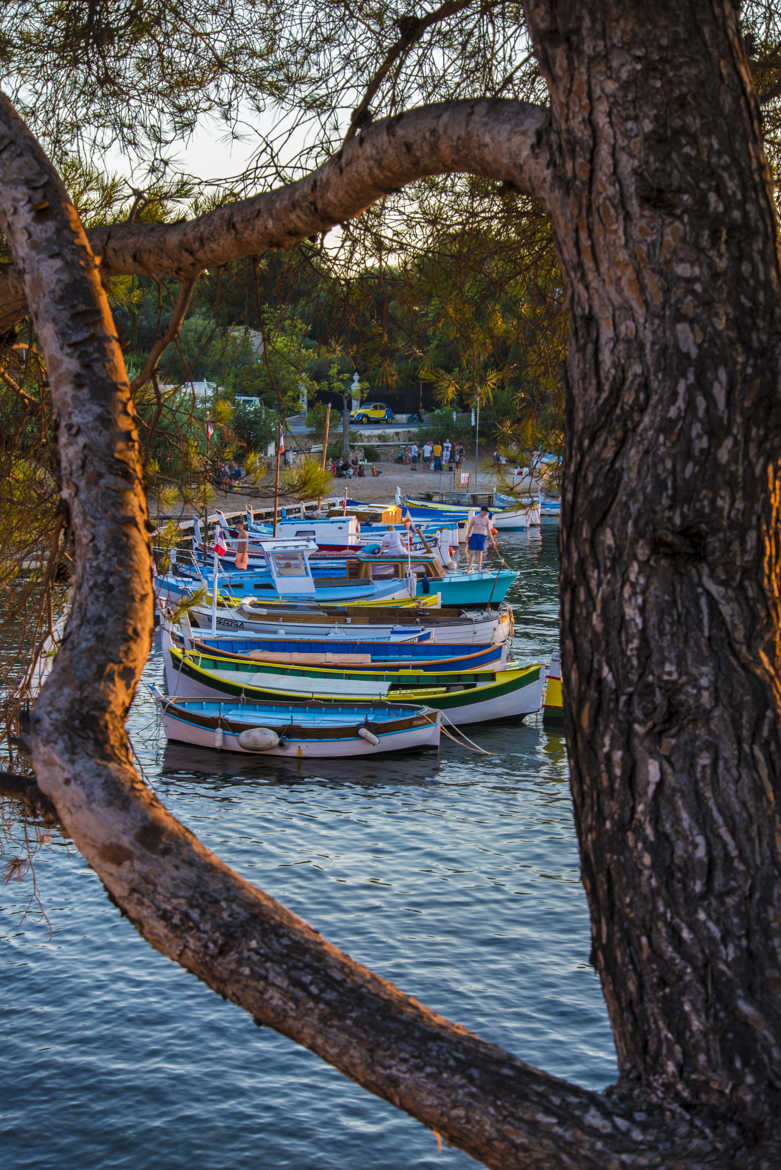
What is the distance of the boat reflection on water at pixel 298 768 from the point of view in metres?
20.0

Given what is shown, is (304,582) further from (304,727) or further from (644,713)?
(644,713)

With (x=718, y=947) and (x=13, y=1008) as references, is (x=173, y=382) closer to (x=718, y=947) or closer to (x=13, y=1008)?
(x=718, y=947)

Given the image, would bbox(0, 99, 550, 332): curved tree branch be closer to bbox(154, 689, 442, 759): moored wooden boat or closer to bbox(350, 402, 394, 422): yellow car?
bbox(154, 689, 442, 759): moored wooden boat

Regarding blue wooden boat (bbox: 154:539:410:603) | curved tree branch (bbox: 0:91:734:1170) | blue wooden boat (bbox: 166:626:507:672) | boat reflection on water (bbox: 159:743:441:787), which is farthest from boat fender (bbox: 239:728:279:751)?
curved tree branch (bbox: 0:91:734:1170)

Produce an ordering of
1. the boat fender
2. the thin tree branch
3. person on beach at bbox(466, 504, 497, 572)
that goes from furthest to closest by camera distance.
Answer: person on beach at bbox(466, 504, 497, 572) < the boat fender < the thin tree branch

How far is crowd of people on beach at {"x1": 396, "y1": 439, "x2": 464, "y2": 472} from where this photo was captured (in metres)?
59.2

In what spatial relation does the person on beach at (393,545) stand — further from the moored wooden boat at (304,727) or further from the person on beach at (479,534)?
the moored wooden boat at (304,727)

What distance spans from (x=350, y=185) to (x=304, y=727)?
1805 centimetres

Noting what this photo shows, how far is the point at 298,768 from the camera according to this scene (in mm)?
20594

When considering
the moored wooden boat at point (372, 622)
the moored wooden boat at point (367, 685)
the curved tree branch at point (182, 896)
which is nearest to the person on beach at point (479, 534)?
the moored wooden boat at point (372, 622)

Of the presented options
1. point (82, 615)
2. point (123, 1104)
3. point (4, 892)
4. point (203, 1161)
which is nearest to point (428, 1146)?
point (203, 1161)

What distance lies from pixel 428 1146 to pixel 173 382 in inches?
326

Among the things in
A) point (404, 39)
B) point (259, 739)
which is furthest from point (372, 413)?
point (404, 39)

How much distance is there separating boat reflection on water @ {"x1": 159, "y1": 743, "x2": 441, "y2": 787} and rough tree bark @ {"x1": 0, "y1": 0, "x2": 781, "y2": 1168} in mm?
17781
